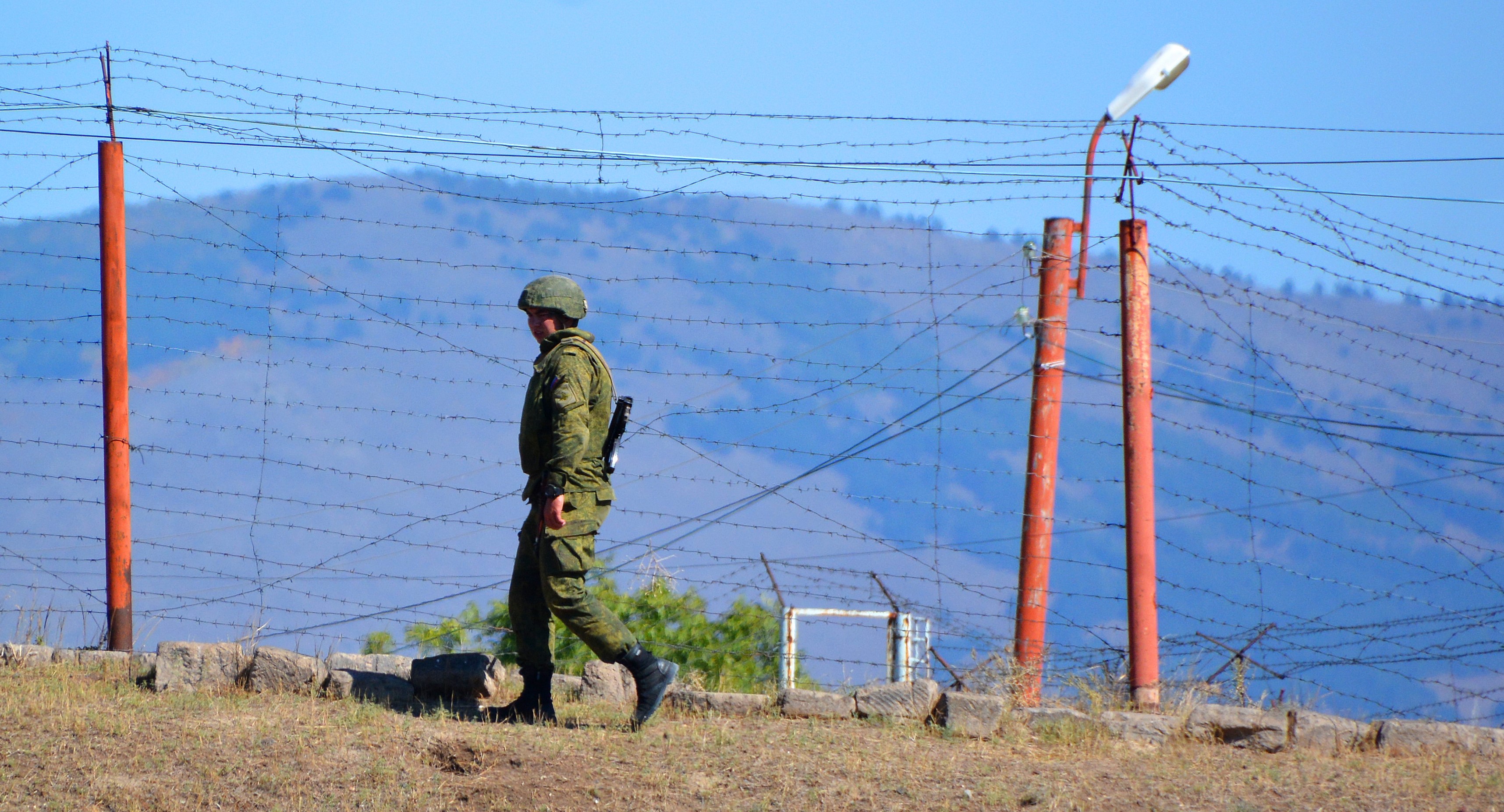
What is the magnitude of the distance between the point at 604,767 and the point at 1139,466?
10.5ft

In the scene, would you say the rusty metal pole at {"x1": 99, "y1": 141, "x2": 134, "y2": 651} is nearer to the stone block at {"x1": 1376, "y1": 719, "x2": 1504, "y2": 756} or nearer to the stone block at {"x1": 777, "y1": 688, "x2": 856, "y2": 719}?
the stone block at {"x1": 777, "y1": 688, "x2": 856, "y2": 719}

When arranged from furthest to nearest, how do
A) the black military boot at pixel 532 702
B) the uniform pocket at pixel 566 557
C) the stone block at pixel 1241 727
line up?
the stone block at pixel 1241 727 < the black military boot at pixel 532 702 < the uniform pocket at pixel 566 557

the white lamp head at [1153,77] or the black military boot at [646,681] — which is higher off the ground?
the white lamp head at [1153,77]

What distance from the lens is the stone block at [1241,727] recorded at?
20.6 feet

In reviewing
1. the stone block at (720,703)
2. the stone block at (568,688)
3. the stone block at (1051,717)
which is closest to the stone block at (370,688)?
the stone block at (568,688)

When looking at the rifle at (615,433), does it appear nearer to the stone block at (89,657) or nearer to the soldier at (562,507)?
the soldier at (562,507)

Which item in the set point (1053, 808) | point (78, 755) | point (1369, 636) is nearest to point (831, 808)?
point (1053, 808)

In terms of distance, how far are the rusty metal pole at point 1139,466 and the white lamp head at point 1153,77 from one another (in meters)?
1.68

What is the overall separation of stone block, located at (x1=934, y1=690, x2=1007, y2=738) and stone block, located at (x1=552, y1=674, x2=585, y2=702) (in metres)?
1.93

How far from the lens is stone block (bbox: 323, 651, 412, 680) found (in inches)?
265

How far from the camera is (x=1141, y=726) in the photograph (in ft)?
20.6

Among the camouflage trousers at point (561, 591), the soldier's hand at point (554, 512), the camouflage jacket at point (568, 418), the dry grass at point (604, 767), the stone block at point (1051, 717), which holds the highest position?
the camouflage jacket at point (568, 418)

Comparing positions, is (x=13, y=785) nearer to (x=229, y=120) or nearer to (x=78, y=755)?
(x=78, y=755)

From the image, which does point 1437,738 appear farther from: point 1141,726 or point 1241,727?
point 1141,726
